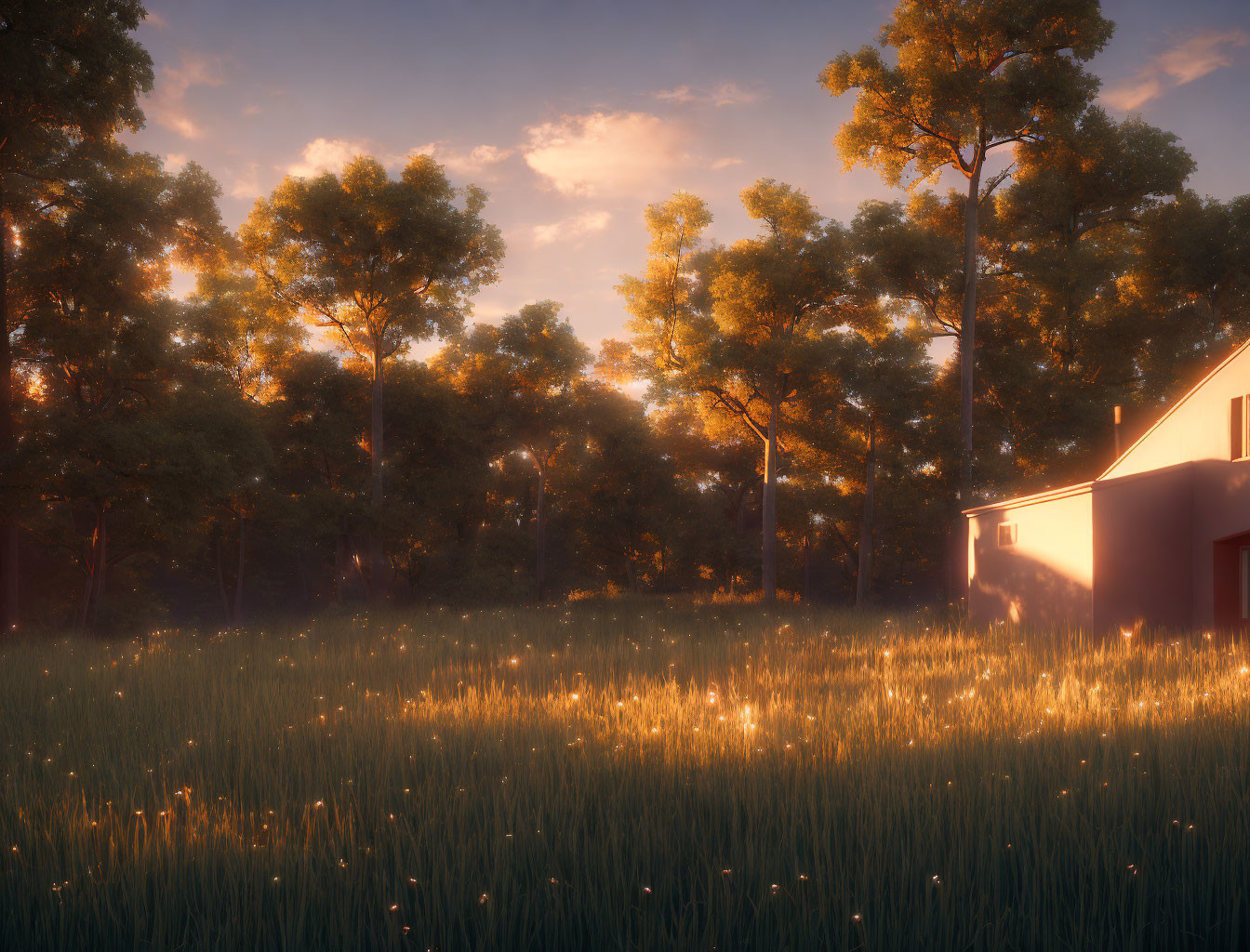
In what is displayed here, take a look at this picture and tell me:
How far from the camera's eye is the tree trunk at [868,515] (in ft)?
88.3

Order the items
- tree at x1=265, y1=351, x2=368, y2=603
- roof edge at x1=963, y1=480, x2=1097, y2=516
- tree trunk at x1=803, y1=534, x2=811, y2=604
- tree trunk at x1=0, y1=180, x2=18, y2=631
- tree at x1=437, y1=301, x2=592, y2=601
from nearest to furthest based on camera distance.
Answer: tree trunk at x1=0, y1=180, x2=18, y2=631
roof edge at x1=963, y1=480, x2=1097, y2=516
tree at x1=265, y1=351, x2=368, y2=603
tree at x1=437, y1=301, x2=592, y2=601
tree trunk at x1=803, y1=534, x2=811, y2=604

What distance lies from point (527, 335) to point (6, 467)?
1991 cm

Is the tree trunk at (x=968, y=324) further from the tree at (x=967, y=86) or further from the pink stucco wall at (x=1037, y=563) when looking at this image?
the pink stucco wall at (x=1037, y=563)

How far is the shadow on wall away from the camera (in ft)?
47.3

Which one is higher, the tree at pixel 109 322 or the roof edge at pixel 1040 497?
the tree at pixel 109 322

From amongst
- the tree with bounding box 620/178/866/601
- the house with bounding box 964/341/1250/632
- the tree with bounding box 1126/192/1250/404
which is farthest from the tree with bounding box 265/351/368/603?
the tree with bounding box 1126/192/1250/404

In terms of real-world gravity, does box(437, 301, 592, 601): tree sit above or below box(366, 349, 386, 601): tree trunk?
above

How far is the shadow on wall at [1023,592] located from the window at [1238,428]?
377 cm

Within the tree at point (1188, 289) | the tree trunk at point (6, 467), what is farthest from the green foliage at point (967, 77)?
the tree trunk at point (6, 467)

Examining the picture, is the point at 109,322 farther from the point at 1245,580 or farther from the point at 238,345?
the point at 1245,580

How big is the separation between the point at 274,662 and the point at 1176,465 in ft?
59.0

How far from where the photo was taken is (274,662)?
36.9ft

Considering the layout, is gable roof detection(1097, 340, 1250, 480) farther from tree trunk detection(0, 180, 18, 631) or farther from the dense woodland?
tree trunk detection(0, 180, 18, 631)

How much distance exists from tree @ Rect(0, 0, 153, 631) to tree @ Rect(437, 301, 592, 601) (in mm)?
16556
